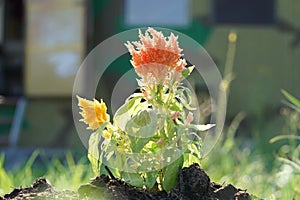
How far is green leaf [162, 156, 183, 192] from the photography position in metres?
1.13

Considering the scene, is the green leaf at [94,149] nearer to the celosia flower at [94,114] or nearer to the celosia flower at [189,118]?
the celosia flower at [94,114]

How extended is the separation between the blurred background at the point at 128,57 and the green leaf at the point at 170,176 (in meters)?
4.56

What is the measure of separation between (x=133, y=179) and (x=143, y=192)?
0.17 feet

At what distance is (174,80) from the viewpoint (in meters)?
1.13

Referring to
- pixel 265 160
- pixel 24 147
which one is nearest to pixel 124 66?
pixel 24 147

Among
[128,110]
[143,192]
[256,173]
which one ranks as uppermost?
[128,110]

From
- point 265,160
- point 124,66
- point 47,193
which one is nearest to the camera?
point 47,193

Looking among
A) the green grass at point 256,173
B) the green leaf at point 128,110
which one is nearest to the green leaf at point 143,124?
the green leaf at point 128,110

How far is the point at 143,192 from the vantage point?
1.08 meters

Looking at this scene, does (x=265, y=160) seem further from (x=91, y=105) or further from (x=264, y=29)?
(x=264, y=29)

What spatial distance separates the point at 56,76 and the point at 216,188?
4.91 m

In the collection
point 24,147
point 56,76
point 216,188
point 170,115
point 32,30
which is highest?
point 170,115

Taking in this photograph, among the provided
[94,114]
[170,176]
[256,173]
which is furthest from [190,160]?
[256,173]

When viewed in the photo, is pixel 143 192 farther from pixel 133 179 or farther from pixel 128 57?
pixel 128 57
